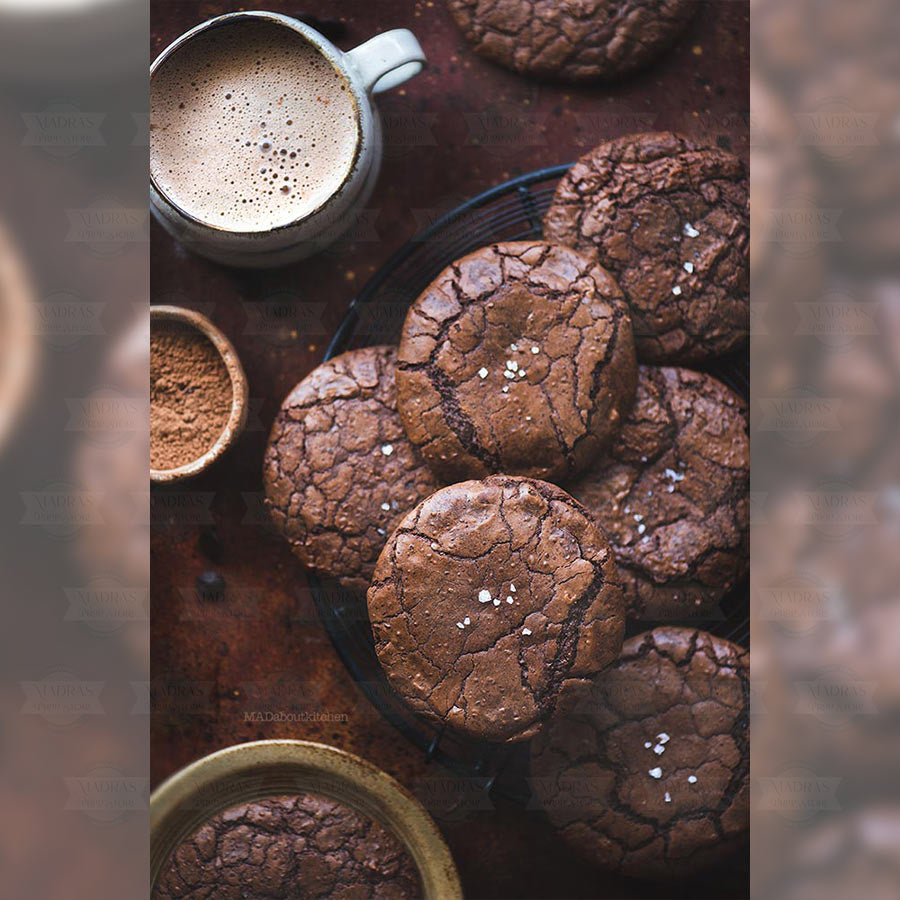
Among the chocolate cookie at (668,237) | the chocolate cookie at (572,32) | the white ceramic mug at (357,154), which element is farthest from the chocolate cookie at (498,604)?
the chocolate cookie at (572,32)

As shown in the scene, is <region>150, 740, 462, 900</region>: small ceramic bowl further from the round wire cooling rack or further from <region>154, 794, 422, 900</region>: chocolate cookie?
the round wire cooling rack

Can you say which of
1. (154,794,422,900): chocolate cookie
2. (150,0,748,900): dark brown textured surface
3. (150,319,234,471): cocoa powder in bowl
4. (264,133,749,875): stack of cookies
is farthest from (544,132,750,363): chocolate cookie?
(154,794,422,900): chocolate cookie
